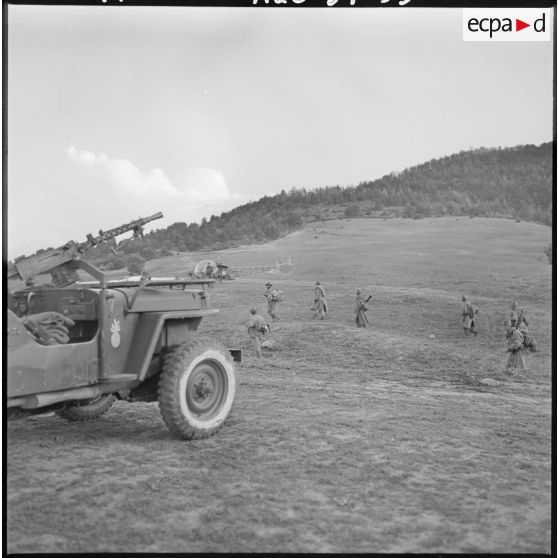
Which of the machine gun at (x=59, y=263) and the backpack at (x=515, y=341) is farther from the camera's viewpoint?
the backpack at (x=515, y=341)

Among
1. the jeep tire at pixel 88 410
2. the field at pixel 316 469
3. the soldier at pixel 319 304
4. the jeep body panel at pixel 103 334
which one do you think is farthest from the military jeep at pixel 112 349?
the soldier at pixel 319 304

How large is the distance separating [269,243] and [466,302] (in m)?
8.16

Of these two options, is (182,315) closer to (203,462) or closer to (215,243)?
(203,462)

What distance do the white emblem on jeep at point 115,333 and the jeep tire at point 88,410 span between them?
1144 millimetres

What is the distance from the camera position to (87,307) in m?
5.40

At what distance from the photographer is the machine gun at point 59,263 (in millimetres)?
5405

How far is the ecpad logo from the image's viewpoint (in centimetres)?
520

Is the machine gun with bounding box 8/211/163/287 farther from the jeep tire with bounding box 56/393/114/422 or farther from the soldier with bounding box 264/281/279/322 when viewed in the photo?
the soldier with bounding box 264/281/279/322

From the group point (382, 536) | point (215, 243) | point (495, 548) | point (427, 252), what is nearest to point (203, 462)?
point (382, 536)

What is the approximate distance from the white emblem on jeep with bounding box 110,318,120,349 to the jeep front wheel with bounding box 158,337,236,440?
1.66 ft

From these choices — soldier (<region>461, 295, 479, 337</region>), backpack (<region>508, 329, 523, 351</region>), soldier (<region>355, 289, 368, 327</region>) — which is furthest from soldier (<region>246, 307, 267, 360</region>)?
soldier (<region>461, 295, 479, 337</region>)

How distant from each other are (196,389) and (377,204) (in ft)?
51.4

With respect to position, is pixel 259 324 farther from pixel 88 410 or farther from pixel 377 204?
pixel 377 204

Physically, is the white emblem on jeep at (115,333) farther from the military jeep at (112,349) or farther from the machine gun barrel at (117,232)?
the machine gun barrel at (117,232)
